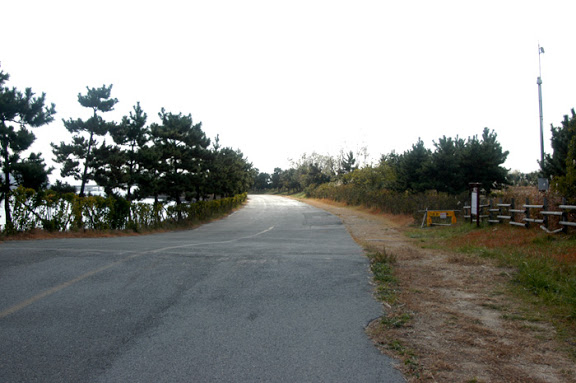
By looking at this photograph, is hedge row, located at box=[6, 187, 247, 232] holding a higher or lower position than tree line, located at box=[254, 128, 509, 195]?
lower

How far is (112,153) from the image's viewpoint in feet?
84.0

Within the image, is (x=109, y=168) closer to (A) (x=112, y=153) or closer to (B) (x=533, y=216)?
(A) (x=112, y=153)

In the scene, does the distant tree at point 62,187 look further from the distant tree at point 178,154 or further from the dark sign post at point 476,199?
the dark sign post at point 476,199

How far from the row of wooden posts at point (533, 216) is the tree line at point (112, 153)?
61.8 ft

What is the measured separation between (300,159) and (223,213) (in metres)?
67.7

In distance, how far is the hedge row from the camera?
52.9 ft

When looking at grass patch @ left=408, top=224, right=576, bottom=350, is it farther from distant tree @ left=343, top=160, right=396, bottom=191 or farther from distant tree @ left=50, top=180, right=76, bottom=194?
distant tree @ left=343, top=160, right=396, bottom=191

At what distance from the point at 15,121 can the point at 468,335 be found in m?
22.7

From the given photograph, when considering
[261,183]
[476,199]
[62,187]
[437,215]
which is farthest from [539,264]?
[261,183]

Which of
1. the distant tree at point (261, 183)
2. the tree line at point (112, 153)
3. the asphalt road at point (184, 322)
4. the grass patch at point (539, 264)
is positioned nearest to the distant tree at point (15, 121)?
the tree line at point (112, 153)

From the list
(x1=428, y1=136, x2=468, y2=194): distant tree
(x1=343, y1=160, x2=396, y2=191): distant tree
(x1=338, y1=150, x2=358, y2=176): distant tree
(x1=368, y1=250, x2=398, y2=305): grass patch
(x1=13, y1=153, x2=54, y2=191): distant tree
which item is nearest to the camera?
(x1=368, y1=250, x2=398, y2=305): grass patch

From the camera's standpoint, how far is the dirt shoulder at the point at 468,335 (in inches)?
145

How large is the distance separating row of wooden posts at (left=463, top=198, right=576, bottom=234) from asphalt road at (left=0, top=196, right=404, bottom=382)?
23.6 feet

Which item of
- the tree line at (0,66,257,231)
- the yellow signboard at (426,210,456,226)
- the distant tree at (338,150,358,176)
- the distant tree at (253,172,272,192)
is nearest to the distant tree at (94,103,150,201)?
the tree line at (0,66,257,231)
